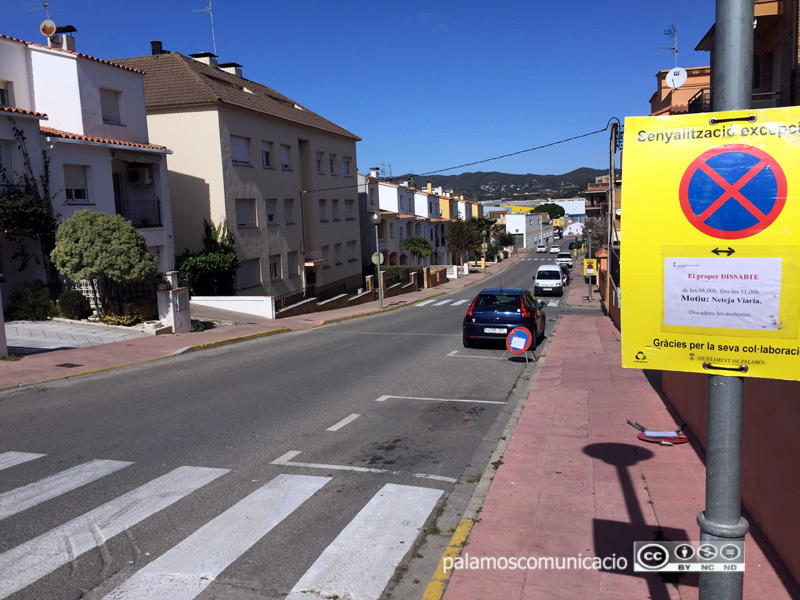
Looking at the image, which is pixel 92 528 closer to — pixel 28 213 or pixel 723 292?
pixel 723 292

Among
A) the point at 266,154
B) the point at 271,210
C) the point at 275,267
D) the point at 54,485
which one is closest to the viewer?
the point at 54,485

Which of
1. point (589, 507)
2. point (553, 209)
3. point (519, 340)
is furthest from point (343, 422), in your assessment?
point (553, 209)

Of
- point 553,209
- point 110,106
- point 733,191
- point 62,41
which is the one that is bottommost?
point 733,191

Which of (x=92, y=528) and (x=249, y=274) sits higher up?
(x=249, y=274)

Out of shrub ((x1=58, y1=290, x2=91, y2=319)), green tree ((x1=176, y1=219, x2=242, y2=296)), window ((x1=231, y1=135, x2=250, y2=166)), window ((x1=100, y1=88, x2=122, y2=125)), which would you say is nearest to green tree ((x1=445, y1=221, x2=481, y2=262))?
window ((x1=231, y1=135, x2=250, y2=166))

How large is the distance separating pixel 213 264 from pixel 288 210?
895cm

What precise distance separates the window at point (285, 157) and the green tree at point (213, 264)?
7348 mm

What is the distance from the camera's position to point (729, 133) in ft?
8.29

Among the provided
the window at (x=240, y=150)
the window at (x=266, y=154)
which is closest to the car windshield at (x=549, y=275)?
the window at (x=266, y=154)

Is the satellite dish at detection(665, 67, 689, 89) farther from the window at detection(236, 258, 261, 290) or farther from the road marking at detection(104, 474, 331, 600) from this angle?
the window at detection(236, 258, 261, 290)

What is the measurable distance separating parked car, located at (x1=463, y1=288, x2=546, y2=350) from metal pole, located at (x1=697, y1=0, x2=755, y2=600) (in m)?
13.6

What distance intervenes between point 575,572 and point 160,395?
854 centimetres

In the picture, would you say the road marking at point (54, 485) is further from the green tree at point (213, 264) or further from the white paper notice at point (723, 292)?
the green tree at point (213, 264)

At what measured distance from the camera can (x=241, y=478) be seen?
6.94 metres
